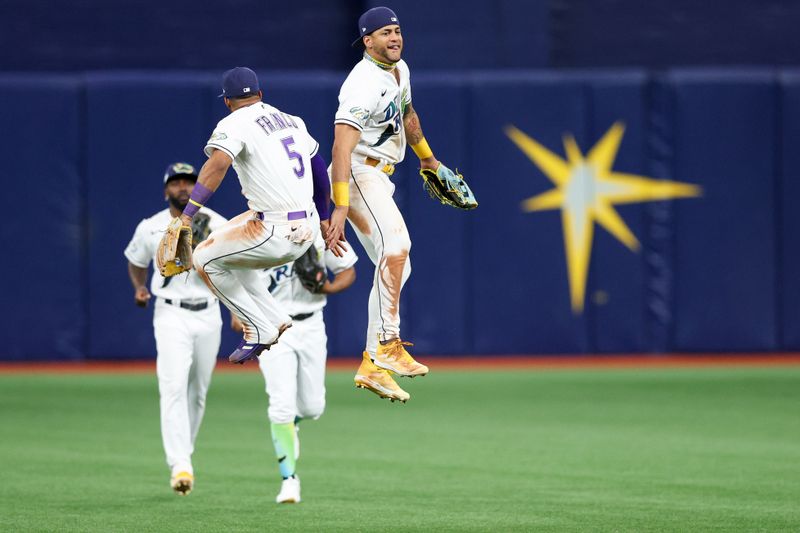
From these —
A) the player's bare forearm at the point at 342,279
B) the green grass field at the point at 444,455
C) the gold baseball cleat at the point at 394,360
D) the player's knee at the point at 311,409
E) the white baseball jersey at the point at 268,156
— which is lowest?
the green grass field at the point at 444,455

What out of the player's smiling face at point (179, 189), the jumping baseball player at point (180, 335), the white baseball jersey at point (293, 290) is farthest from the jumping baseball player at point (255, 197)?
the player's smiling face at point (179, 189)

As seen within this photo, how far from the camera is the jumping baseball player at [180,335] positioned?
10.1 m

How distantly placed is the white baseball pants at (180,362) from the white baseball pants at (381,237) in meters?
2.95

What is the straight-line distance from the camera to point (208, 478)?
1138cm

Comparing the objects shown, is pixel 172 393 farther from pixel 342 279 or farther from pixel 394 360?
pixel 394 360

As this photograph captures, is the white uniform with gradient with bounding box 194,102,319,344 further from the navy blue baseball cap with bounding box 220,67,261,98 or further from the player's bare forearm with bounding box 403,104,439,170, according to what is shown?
the player's bare forearm with bounding box 403,104,439,170

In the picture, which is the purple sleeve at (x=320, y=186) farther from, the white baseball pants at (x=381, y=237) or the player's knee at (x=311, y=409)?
the player's knee at (x=311, y=409)

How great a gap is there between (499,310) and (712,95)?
4095 mm

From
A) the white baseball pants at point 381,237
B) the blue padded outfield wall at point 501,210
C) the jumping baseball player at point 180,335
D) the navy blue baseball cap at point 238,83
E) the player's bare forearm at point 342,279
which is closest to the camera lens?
the navy blue baseball cap at point 238,83

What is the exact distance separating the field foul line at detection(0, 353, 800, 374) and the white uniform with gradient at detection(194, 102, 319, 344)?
10647mm

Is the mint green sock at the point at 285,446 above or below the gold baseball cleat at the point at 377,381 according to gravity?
below

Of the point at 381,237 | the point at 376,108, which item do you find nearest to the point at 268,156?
the point at 376,108

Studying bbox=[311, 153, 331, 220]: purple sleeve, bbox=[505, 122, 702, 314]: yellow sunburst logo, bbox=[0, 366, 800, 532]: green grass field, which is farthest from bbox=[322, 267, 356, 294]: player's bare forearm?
bbox=[505, 122, 702, 314]: yellow sunburst logo

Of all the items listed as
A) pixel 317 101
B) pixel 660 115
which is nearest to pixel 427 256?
pixel 317 101
